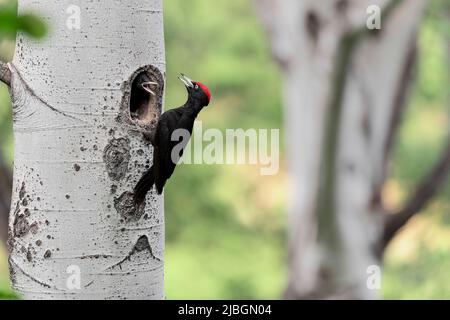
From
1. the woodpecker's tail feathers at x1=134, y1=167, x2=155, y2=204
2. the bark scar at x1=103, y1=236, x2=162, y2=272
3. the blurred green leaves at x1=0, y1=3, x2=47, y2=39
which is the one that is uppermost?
the blurred green leaves at x1=0, y1=3, x2=47, y2=39

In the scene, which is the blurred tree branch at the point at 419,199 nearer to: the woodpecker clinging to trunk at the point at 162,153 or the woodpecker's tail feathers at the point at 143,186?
the woodpecker clinging to trunk at the point at 162,153

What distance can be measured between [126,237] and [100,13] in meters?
0.58

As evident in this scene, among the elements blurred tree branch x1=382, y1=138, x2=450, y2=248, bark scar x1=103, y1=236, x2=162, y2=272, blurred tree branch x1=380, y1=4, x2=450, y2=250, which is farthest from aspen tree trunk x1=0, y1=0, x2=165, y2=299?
blurred tree branch x1=382, y1=138, x2=450, y2=248

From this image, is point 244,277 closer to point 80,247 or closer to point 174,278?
point 174,278

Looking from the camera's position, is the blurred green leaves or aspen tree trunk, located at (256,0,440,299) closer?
the blurred green leaves

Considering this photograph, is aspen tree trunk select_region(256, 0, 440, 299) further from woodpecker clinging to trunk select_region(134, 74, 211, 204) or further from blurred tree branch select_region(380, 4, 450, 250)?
woodpecker clinging to trunk select_region(134, 74, 211, 204)

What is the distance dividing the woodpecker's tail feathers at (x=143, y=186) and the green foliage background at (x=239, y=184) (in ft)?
21.5

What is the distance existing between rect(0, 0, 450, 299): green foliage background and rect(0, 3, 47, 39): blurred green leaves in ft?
25.0

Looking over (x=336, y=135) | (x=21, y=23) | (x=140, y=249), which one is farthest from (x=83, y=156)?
(x=336, y=135)

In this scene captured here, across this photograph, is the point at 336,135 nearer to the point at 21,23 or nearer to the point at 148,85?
the point at 148,85

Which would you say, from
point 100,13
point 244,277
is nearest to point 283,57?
point 100,13

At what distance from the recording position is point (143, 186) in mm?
2062

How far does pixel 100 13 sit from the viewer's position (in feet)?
6.57

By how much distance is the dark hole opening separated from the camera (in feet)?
6.95
